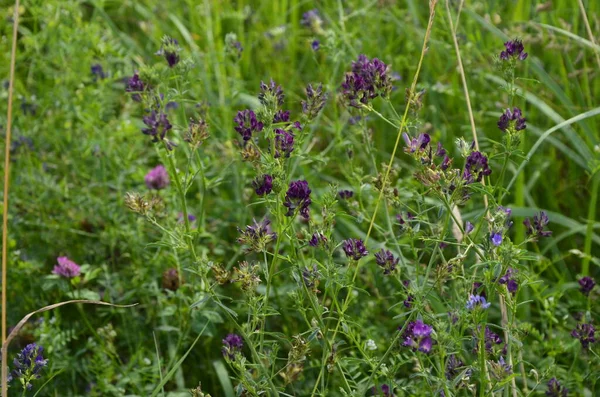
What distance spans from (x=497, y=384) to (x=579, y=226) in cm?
125

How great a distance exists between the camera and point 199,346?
2883 mm

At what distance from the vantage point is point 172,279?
8.95 feet

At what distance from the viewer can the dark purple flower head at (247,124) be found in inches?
75.8

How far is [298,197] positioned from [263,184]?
8cm

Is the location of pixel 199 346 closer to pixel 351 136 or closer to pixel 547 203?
pixel 351 136

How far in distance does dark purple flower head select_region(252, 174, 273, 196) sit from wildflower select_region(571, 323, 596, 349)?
2.89 ft

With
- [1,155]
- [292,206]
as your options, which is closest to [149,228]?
[1,155]

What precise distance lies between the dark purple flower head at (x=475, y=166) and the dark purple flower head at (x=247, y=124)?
462 millimetres

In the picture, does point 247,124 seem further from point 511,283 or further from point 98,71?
point 98,71

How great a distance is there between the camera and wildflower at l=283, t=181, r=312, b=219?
187 cm

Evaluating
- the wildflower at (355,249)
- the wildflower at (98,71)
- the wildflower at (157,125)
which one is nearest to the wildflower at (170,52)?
the wildflower at (157,125)

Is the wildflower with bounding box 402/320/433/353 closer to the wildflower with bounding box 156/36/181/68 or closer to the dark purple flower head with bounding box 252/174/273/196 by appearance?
the dark purple flower head with bounding box 252/174/273/196

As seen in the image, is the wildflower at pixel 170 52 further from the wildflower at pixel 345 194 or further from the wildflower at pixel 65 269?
the wildflower at pixel 65 269

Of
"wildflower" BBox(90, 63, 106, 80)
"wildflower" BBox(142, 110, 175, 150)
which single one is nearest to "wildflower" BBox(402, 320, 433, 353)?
"wildflower" BBox(142, 110, 175, 150)
